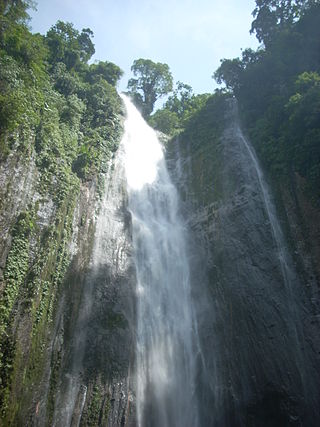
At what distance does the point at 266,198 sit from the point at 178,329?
664cm

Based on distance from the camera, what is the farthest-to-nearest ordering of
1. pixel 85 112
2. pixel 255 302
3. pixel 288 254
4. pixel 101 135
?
pixel 85 112 < pixel 101 135 < pixel 288 254 < pixel 255 302

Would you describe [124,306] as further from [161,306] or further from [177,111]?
[177,111]

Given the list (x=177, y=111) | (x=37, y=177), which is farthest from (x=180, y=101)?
(x=37, y=177)

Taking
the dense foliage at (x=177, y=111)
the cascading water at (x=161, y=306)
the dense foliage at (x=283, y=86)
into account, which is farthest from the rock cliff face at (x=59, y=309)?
the dense foliage at (x=177, y=111)

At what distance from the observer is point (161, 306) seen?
12.0m

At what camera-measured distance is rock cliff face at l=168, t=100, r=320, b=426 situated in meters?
9.79

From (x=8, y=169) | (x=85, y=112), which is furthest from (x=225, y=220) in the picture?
(x=85, y=112)

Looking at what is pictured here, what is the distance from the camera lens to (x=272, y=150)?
15.5 m

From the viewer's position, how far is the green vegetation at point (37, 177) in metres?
8.09

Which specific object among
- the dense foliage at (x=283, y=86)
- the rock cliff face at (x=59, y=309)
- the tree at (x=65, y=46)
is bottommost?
the rock cliff face at (x=59, y=309)

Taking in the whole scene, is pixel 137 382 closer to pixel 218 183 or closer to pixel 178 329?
pixel 178 329

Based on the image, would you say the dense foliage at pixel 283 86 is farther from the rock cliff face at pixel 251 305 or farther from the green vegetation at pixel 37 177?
the green vegetation at pixel 37 177

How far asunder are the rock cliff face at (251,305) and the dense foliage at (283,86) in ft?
5.19

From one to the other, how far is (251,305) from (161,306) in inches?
128
